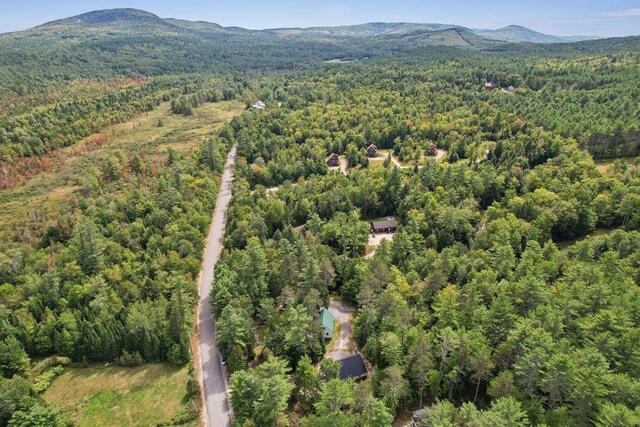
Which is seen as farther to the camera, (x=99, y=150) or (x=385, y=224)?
(x=99, y=150)

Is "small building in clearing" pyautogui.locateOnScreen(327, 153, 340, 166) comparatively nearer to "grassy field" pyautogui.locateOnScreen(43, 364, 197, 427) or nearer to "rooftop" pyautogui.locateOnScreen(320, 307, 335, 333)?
"rooftop" pyautogui.locateOnScreen(320, 307, 335, 333)

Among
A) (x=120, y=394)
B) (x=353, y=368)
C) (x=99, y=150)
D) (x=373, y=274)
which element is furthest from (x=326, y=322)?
(x=99, y=150)

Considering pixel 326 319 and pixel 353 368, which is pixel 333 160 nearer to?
pixel 326 319

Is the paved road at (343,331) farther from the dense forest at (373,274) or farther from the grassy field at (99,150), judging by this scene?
the grassy field at (99,150)

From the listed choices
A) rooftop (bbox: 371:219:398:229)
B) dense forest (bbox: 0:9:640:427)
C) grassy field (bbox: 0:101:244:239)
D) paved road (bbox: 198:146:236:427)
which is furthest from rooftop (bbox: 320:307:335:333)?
grassy field (bbox: 0:101:244:239)

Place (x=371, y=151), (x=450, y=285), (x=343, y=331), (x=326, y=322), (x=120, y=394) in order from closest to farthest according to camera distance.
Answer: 1. (x=120, y=394)
2. (x=326, y=322)
3. (x=450, y=285)
4. (x=343, y=331)
5. (x=371, y=151)

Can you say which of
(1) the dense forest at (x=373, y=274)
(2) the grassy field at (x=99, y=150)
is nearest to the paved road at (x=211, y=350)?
(1) the dense forest at (x=373, y=274)
